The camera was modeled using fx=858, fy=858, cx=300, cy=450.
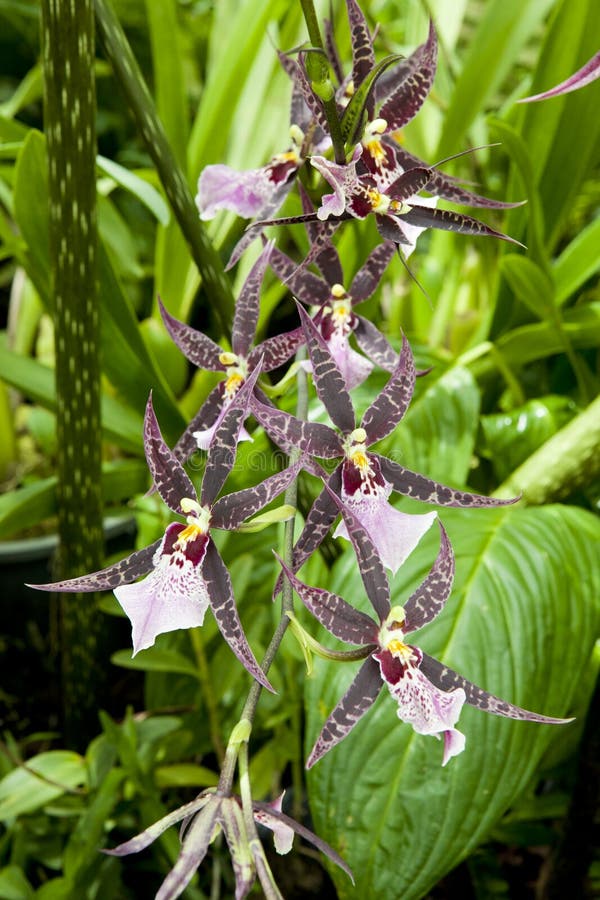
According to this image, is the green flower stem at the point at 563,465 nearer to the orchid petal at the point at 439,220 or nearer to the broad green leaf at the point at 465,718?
the broad green leaf at the point at 465,718

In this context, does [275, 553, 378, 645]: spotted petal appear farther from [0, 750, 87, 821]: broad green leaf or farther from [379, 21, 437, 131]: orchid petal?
[0, 750, 87, 821]: broad green leaf

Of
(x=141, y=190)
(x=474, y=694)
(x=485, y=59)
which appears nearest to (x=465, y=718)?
(x=474, y=694)

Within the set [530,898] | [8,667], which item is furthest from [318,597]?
[8,667]

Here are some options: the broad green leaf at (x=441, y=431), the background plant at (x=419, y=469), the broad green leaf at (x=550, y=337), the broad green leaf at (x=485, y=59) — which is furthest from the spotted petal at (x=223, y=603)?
the broad green leaf at (x=485, y=59)

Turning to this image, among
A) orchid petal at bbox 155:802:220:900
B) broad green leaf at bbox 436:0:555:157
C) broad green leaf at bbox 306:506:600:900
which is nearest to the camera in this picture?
orchid petal at bbox 155:802:220:900

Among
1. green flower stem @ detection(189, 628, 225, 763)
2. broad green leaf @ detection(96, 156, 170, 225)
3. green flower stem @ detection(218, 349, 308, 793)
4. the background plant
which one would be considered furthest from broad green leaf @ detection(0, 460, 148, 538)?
green flower stem @ detection(218, 349, 308, 793)

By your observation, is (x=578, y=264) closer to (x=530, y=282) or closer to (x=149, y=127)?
(x=530, y=282)
